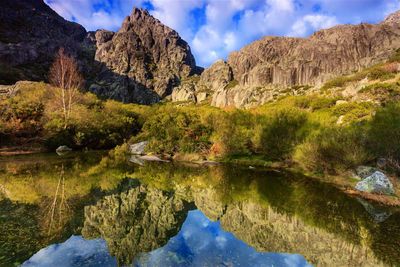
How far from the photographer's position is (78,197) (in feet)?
68.9

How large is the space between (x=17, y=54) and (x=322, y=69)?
177 m

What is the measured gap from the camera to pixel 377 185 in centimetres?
2681

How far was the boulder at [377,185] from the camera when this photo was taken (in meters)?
26.3

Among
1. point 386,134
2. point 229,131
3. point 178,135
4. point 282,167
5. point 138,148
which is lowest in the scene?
point 282,167

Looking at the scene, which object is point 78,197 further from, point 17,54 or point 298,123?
point 17,54

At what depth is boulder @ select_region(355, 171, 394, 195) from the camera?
86.2 ft

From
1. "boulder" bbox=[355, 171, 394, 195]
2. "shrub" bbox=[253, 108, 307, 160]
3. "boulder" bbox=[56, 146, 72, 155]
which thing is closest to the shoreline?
"boulder" bbox=[355, 171, 394, 195]

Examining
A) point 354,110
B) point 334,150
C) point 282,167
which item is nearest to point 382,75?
point 354,110

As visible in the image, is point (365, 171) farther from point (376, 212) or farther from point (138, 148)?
point (138, 148)

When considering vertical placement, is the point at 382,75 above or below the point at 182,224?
above

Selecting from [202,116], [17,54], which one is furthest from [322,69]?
[17,54]

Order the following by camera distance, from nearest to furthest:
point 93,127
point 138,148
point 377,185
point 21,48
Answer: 1. point 377,185
2. point 138,148
3. point 93,127
4. point 21,48

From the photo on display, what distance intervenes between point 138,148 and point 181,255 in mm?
44827

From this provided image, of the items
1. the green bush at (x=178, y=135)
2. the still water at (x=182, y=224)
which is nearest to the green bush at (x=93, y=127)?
the green bush at (x=178, y=135)
